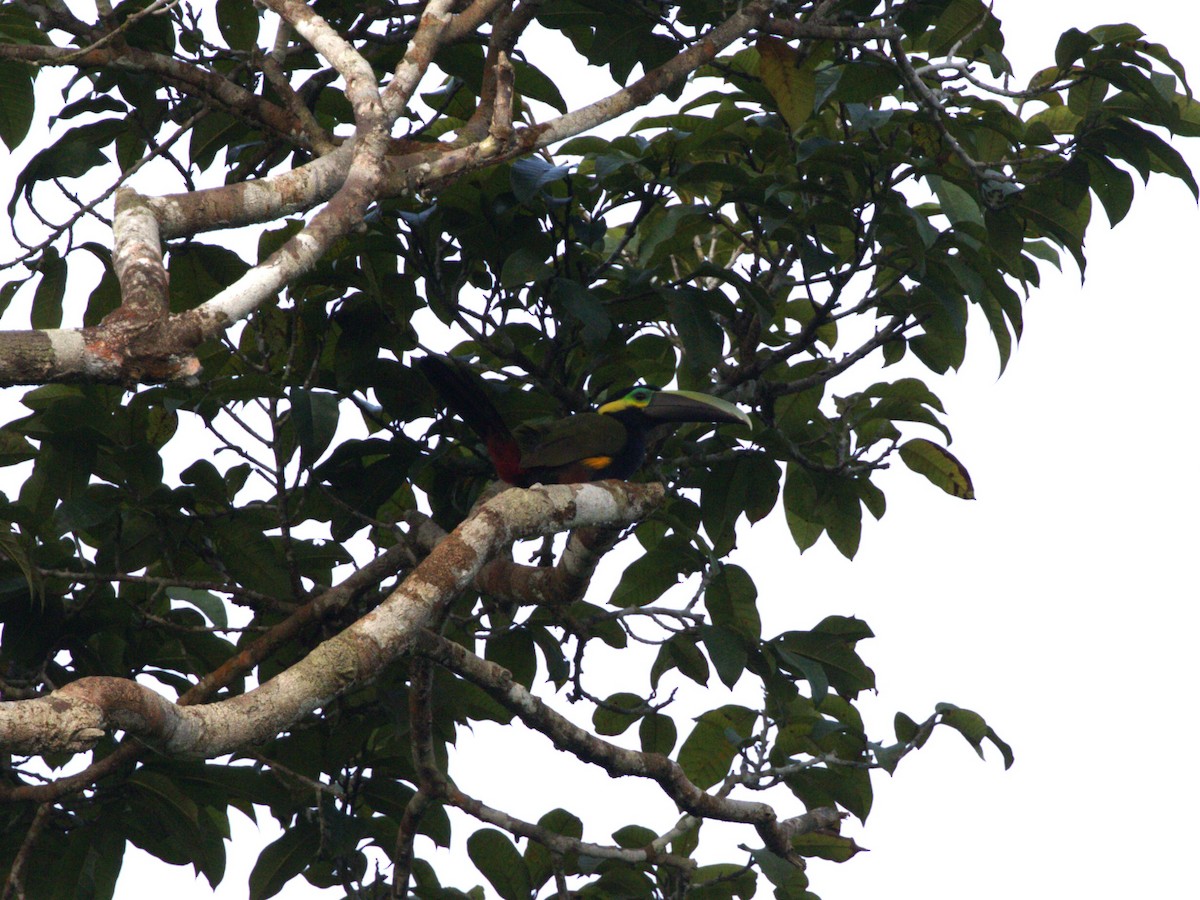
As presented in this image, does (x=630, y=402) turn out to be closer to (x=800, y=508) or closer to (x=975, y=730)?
(x=800, y=508)

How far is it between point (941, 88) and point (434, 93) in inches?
65.9

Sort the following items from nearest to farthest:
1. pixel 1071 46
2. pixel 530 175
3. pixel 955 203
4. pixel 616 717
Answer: pixel 530 175 → pixel 1071 46 → pixel 955 203 → pixel 616 717

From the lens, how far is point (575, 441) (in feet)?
15.0

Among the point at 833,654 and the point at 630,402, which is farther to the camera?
the point at 630,402

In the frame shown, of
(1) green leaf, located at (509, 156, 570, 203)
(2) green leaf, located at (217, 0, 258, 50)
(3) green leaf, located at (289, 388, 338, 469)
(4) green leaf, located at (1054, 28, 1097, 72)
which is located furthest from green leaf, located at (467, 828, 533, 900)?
(4) green leaf, located at (1054, 28, 1097, 72)

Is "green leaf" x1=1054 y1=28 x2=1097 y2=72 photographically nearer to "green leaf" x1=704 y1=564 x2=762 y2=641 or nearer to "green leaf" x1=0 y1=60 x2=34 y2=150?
"green leaf" x1=704 y1=564 x2=762 y2=641

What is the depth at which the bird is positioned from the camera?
13.9 feet

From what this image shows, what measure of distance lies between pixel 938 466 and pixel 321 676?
8.48 ft

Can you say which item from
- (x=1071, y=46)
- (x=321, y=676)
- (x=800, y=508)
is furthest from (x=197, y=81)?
(x=1071, y=46)

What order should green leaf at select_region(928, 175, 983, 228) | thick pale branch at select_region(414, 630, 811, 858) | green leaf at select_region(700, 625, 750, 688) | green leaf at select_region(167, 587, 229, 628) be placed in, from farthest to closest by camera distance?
1. green leaf at select_region(167, 587, 229, 628)
2. green leaf at select_region(928, 175, 983, 228)
3. green leaf at select_region(700, 625, 750, 688)
4. thick pale branch at select_region(414, 630, 811, 858)

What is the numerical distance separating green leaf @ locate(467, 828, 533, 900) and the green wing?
4.10ft

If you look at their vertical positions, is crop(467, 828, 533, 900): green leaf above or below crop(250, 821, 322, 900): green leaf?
below

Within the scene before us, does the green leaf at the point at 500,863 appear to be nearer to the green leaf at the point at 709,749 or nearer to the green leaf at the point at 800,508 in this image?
the green leaf at the point at 709,749

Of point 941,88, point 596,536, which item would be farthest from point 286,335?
point 941,88
